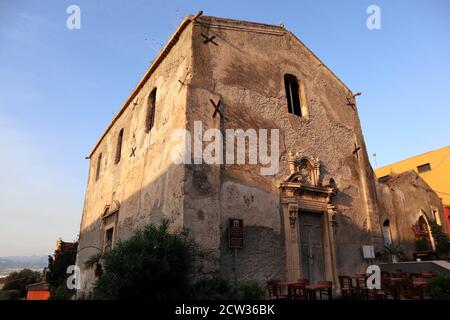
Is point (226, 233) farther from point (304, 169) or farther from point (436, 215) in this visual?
point (436, 215)

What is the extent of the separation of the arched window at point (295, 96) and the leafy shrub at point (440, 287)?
5492 millimetres

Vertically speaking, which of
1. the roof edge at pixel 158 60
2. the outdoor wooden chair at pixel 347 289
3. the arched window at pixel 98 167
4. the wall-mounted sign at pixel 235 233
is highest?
the roof edge at pixel 158 60

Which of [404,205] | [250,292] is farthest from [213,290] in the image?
[404,205]

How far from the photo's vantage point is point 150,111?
34.5 ft

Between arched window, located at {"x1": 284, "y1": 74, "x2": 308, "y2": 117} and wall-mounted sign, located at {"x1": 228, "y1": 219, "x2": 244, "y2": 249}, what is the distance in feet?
14.6

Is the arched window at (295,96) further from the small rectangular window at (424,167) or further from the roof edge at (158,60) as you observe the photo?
the small rectangular window at (424,167)

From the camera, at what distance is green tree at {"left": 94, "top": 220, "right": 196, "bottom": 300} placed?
514 centimetres

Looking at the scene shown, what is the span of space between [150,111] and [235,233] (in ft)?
18.2

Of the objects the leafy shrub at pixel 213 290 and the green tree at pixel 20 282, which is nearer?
the leafy shrub at pixel 213 290

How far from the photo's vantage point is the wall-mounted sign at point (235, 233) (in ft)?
22.3

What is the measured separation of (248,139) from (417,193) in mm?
9200

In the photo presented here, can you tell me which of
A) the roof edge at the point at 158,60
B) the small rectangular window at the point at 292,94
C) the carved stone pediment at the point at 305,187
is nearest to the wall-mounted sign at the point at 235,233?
the carved stone pediment at the point at 305,187
